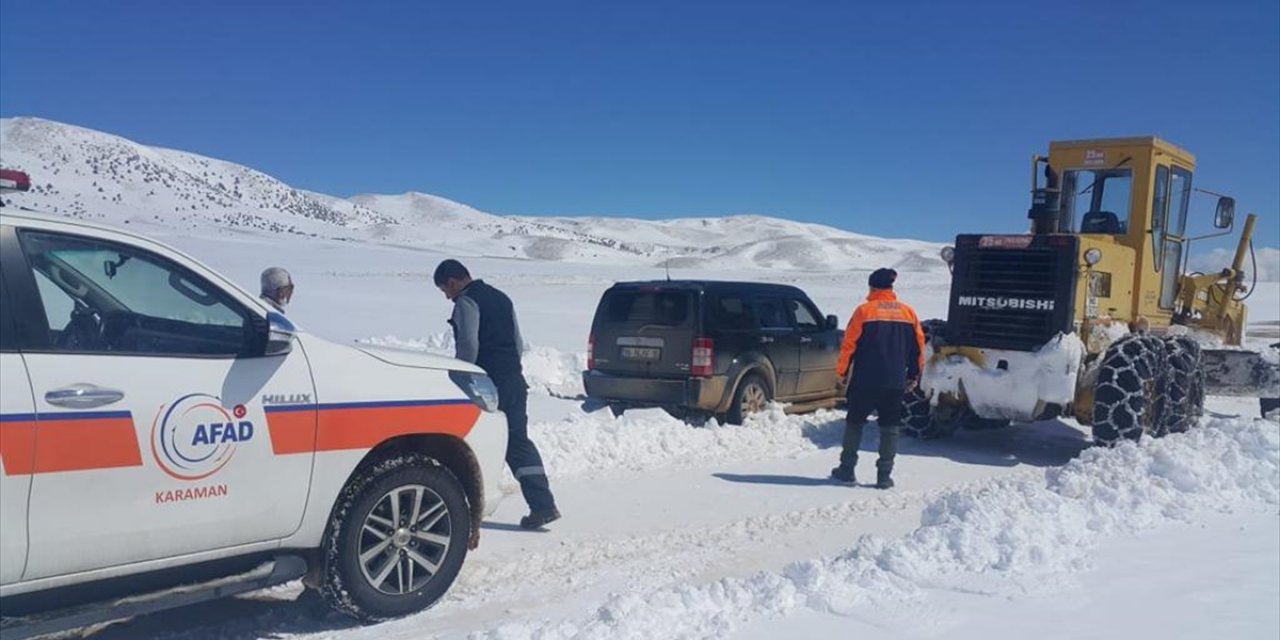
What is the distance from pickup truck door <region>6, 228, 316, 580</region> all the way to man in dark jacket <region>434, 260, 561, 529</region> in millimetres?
2193

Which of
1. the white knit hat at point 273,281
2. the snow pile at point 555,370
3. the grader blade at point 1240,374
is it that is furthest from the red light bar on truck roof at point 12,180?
the grader blade at point 1240,374

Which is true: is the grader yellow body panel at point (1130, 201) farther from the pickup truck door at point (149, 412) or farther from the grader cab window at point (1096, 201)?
the pickup truck door at point (149, 412)

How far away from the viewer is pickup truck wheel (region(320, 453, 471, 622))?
15.6 feet

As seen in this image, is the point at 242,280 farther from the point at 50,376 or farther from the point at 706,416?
the point at 50,376

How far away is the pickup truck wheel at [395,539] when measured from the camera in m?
4.75

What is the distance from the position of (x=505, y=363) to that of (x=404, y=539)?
196cm

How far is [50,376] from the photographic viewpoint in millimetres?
3779

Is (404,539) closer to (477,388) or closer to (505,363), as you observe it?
(477,388)

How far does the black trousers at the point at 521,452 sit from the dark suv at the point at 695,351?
3.66 m

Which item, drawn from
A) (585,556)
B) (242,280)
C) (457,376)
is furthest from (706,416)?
(242,280)

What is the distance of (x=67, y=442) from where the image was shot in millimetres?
3789

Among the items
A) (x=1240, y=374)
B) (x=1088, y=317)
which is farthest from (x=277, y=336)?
(x=1240, y=374)

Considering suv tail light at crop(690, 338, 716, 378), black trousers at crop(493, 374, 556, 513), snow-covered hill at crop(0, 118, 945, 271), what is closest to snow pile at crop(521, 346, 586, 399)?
suv tail light at crop(690, 338, 716, 378)

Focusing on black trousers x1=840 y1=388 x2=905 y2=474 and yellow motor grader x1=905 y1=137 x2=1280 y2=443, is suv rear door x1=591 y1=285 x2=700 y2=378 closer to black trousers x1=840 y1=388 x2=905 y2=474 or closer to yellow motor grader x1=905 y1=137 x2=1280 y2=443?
black trousers x1=840 y1=388 x2=905 y2=474
